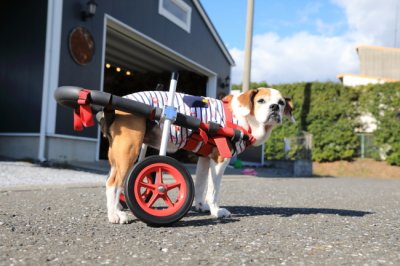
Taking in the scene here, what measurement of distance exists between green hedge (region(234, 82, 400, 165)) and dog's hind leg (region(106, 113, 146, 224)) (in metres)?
13.7

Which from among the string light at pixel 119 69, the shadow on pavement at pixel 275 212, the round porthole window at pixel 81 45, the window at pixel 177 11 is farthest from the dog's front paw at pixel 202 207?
the string light at pixel 119 69

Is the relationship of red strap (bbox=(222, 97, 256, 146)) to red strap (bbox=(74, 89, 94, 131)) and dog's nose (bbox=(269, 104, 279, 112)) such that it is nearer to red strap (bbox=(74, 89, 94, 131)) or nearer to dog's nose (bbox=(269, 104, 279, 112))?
dog's nose (bbox=(269, 104, 279, 112))

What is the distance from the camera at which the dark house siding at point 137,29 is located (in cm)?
864

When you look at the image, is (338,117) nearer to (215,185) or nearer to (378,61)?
(215,185)

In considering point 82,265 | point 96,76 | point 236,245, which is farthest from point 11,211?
point 96,76

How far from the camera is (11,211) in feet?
11.9

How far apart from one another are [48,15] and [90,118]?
621 cm

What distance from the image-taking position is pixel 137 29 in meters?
10.8

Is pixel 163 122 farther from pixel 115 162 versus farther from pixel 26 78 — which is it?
pixel 26 78

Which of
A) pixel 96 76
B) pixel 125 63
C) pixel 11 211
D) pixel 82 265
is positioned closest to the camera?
pixel 82 265

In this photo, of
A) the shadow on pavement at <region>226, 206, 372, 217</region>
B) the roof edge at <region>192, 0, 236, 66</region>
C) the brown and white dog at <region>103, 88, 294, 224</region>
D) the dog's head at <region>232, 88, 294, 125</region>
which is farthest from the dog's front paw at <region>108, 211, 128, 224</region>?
the roof edge at <region>192, 0, 236, 66</region>

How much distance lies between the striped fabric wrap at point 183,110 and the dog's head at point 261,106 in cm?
13

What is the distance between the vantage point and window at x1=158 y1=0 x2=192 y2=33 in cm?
1197

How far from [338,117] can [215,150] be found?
14.1 m
